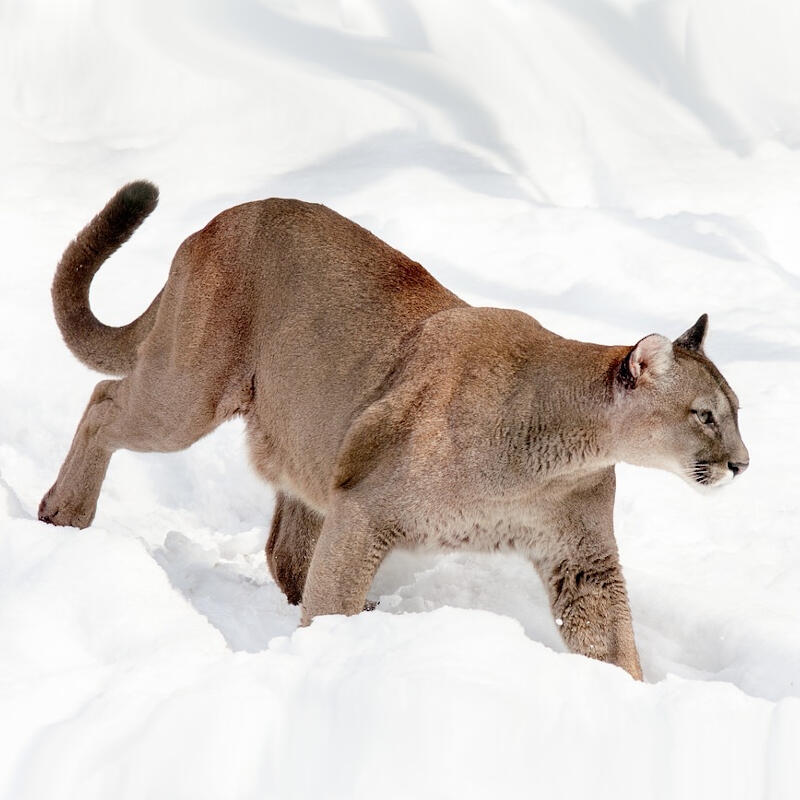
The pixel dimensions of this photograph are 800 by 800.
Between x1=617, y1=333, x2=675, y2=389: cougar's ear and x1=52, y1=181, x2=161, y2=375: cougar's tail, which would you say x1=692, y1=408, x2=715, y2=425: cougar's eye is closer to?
x1=617, y1=333, x2=675, y2=389: cougar's ear

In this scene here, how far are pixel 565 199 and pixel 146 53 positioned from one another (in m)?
3.48

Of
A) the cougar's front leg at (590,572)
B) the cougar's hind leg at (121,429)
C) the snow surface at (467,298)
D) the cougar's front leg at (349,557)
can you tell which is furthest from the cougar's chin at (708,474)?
the cougar's hind leg at (121,429)

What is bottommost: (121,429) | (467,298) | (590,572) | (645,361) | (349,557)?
(467,298)

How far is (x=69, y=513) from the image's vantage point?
486 centimetres

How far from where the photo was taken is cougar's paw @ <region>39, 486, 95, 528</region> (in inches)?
191

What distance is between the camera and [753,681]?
151 inches

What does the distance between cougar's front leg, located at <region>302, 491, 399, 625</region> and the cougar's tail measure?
146cm

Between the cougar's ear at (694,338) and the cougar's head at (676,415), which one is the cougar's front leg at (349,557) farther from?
the cougar's ear at (694,338)

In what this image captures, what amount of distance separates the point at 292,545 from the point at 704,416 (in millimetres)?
1759

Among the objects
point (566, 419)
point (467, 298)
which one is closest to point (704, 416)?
point (566, 419)

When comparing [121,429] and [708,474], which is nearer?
[708,474]

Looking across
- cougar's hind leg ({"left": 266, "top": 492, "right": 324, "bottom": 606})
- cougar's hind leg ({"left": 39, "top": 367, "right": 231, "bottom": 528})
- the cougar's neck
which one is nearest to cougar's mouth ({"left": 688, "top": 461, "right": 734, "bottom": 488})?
the cougar's neck

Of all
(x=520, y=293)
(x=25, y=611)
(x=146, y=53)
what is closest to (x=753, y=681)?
(x=25, y=611)

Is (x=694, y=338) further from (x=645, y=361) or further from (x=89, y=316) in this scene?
(x=89, y=316)
